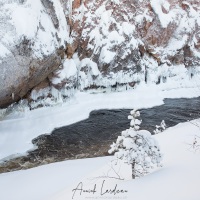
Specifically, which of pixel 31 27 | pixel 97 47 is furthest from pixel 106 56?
pixel 31 27

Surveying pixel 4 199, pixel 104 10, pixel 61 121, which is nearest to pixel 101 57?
pixel 104 10

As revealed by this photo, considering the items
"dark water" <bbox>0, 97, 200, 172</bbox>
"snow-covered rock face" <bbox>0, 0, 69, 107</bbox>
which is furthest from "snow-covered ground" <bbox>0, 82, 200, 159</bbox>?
"snow-covered rock face" <bbox>0, 0, 69, 107</bbox>

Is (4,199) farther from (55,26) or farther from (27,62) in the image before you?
(55,26)

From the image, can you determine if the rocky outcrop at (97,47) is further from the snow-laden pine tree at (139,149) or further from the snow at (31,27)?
the snow-laden pine tree at (139,149)

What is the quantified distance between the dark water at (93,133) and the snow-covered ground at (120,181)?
6.59ft

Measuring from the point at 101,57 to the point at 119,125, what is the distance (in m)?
7.28

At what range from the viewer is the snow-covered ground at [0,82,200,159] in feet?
41.3

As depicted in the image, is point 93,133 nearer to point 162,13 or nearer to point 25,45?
point 25,45

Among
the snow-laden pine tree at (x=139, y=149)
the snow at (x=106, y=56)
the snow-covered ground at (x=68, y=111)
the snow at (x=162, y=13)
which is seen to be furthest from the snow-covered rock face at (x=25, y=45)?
the snow-laden pine tree at (x=139, y=149)

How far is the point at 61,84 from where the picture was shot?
61.5 ft

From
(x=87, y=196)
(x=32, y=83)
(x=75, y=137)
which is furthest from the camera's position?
(x=32, y=83)

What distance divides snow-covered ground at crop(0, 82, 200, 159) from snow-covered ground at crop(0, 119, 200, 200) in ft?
11.8

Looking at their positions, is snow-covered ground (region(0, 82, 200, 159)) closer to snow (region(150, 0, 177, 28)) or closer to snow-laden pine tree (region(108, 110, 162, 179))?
snow (region(150, 0, 177, 28))

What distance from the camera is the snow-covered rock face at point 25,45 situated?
48.1 ft
